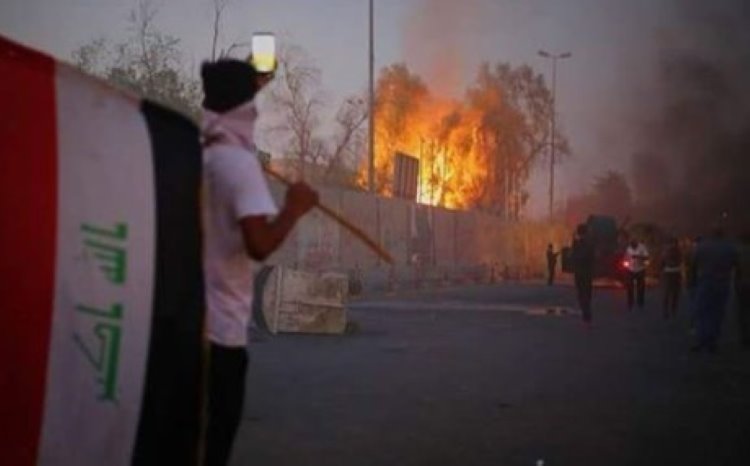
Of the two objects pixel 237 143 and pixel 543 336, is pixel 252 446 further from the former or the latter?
pixel 543 336

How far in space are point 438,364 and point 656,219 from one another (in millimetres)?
40386

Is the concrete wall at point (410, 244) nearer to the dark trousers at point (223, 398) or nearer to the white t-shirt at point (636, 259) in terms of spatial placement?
the white t-shirt at point (636, 259)

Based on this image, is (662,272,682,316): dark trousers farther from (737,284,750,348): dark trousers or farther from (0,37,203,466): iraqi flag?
(0,37,203,466): iraqi flag

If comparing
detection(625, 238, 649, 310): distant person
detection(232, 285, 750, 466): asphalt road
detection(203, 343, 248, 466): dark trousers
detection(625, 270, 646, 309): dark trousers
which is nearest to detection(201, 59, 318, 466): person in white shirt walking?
detection(203, 343, 248, 466): dark trousers

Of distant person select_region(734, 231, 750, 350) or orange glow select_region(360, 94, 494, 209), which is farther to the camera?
orange glow select_region(360, 94, 494, 209)

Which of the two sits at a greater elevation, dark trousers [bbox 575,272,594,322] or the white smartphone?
the white smartphone

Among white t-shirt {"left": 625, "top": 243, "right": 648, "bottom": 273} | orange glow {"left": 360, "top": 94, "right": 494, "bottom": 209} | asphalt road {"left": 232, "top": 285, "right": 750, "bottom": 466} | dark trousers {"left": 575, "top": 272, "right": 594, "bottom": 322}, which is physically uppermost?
orange glow {"left": 360, "top": 94, "right": 494, "bottom": 209}

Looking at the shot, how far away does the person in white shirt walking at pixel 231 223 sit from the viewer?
3027 mm

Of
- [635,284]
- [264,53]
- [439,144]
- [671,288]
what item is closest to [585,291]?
[671,288]

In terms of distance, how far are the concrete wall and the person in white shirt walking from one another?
10870 millimetres

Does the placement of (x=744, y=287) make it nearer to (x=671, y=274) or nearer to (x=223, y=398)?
(x=671, y=274)

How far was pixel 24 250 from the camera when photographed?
2.61m

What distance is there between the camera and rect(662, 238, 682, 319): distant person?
17406mm

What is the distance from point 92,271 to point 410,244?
1319 inches
